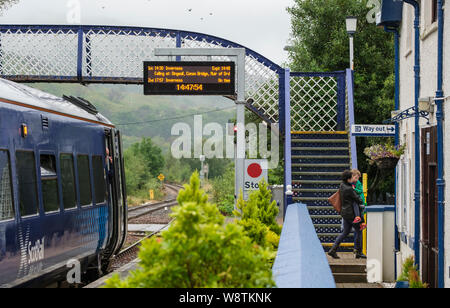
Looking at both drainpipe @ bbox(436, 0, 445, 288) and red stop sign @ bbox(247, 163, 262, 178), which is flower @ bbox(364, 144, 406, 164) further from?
red stop sign @ bbox(247, 163, 262, 178)

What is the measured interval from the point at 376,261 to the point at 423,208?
6.32ft

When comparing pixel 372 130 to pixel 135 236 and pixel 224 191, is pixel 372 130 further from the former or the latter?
pixel 224 191

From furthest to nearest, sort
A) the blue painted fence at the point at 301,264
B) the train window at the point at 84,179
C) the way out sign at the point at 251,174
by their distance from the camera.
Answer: the way out sign at the point at 251,174
the train window at the point at 84,179
the blue painted fence at the point at 301,264

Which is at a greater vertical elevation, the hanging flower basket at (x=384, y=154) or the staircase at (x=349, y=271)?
the hanging flower basket at (x=384, y=154)

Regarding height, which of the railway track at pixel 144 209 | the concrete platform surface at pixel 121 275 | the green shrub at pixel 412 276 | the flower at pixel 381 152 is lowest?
the railway track at pixel 144 209

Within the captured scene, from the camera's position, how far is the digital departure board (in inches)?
656

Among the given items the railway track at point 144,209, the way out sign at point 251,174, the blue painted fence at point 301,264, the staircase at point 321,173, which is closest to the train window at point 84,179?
the way out sign at point 251,174

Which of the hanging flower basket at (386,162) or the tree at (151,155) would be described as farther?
the tree at (151,155)

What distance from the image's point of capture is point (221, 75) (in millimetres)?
16641

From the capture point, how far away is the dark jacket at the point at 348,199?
11.6 metres

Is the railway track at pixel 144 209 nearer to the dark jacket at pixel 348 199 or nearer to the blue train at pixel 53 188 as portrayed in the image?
the blue train at pixel 53 188

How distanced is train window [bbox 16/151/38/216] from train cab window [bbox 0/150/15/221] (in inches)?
10.6

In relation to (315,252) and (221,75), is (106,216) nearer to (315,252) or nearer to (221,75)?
(221,75)

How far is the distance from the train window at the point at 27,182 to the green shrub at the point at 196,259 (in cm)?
527
